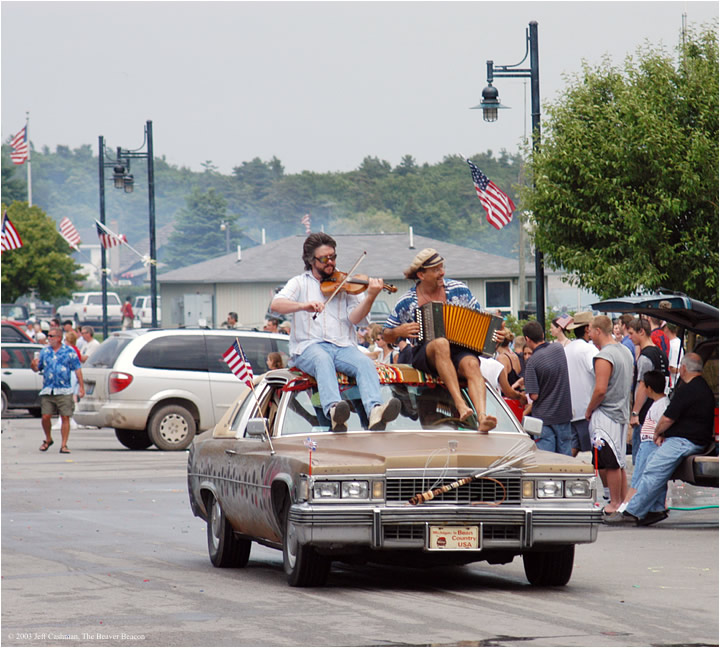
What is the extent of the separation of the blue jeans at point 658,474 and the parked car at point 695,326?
0.28ft

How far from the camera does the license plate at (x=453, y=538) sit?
8992mm

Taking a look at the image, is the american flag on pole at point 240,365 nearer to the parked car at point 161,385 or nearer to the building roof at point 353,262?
the parked car at point 161,385

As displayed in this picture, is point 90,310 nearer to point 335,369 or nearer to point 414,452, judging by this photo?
point 335,369

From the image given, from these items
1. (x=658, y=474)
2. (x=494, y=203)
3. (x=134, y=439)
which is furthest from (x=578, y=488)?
(x=494, y=203)

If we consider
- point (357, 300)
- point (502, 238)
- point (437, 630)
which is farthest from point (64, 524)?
point (502, 238)

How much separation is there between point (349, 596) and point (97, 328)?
7611 cm

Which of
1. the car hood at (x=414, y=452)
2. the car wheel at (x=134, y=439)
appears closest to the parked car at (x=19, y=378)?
the car wheel at (x=134, y=439)

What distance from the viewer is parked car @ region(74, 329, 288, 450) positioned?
23.9m

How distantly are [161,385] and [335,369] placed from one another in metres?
14.0

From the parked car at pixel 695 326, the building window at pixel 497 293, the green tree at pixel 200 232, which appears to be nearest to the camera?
the parked car at pixel 695 326

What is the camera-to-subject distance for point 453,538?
29.6ft

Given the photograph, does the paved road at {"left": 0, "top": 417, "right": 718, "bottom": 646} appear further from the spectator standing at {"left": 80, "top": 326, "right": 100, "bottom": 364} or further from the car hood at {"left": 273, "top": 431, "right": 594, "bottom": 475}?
the spectator standing at {"left": 80, "top": 326, "right": 100, "bottom": 364}

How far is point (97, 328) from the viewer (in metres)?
83.7

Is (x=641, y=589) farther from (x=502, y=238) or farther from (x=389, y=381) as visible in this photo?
(x=502, y=238)
